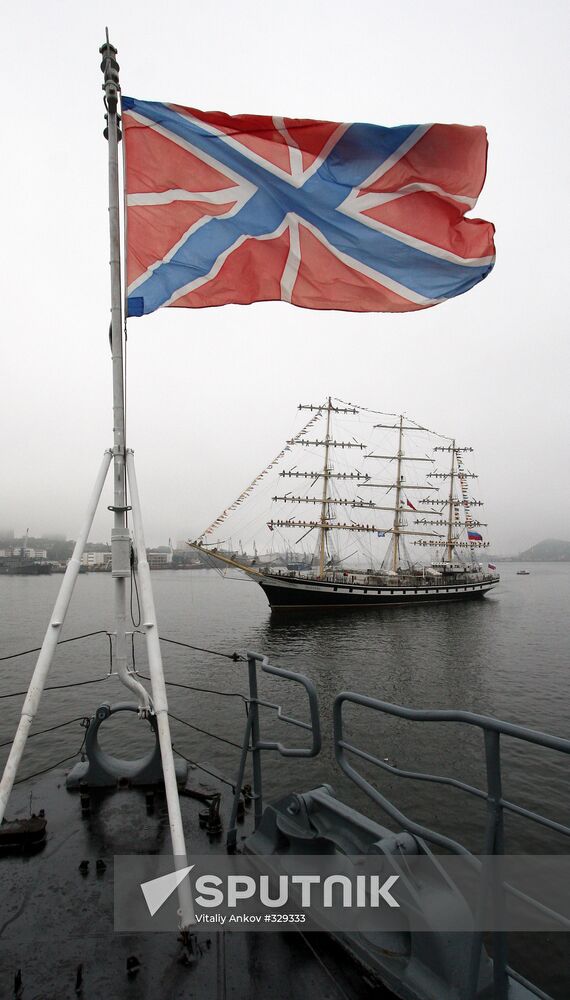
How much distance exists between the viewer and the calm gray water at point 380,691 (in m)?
10.6

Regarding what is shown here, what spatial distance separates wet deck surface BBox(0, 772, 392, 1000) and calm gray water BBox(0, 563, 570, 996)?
4205 millimetres

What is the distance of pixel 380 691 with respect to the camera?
1956 cm

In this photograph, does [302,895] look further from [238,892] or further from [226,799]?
[226,799]

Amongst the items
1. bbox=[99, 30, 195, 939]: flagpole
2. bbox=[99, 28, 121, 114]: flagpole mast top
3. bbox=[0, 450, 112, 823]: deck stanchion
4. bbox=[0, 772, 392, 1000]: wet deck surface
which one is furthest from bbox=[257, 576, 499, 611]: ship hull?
bbox=[99, 28, 121, 114]: flagpole mast top

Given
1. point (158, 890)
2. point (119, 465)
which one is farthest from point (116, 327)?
point (158, 890)

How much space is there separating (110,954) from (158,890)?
583 mm

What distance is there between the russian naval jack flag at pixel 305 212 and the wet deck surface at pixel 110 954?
473 centimetres

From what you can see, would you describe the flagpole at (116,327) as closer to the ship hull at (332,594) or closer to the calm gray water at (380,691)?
the calm gray water at (380,691)

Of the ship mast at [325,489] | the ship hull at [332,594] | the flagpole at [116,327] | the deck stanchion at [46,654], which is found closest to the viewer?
the deck stanchion at [46,654]

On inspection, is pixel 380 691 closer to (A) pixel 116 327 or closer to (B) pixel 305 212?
(B) pixel 305 212

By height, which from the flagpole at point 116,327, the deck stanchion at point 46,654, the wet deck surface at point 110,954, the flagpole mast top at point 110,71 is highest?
the flagpole mast top at point 110,71

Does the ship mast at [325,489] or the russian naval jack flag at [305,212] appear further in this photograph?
the ship mast at [325,489]

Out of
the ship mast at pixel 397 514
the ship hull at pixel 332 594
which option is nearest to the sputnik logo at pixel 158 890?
the ship hull at pixel 332 594

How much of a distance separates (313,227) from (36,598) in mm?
68106
